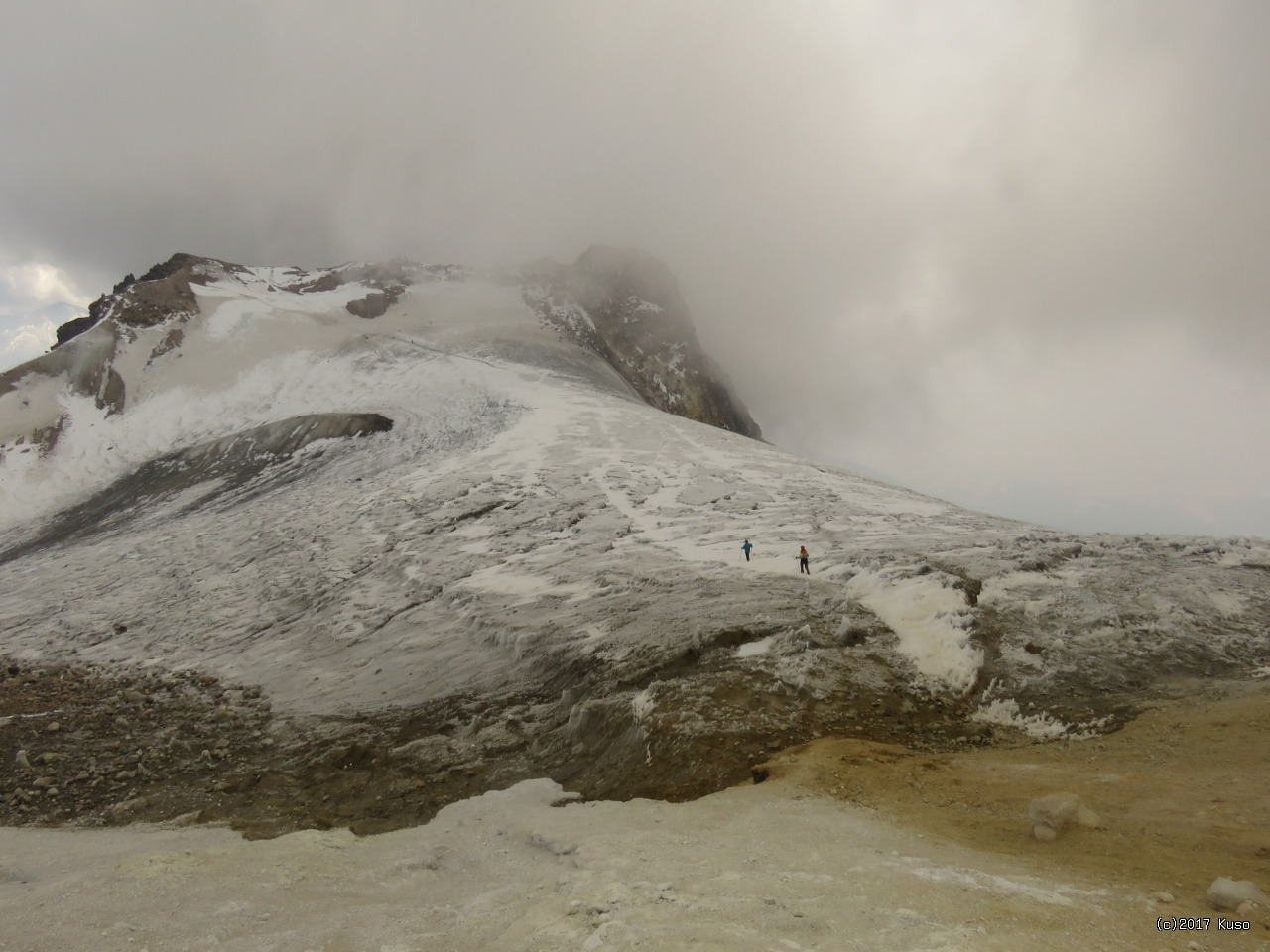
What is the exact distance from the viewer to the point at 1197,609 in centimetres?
1364

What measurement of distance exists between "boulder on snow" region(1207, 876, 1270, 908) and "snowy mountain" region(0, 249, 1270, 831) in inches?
209

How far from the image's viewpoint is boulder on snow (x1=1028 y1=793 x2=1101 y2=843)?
703 cm

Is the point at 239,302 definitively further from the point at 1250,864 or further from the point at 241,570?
the point at 1250,864

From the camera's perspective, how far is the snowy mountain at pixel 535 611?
11406 mm

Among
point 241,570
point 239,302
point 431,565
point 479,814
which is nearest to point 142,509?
point 241,570

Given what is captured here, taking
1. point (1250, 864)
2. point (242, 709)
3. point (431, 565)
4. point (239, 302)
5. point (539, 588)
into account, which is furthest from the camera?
point (239, 302)

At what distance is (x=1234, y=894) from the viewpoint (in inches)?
206

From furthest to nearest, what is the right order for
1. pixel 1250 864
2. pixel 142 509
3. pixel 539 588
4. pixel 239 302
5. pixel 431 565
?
pixel 239 302
pixel 142 509
pixel 431 565
pixel 539 588
pixel 1250 864

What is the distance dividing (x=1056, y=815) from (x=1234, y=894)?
1.88m

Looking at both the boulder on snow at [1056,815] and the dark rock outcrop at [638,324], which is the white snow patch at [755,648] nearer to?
the boulder on snow at [1056,815]

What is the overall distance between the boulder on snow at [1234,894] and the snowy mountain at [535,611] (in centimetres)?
530

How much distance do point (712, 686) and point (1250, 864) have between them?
720 cm

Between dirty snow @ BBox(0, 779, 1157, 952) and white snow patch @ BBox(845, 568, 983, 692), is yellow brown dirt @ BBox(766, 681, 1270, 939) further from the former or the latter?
white snow patch @ BBox(845, 568, 983, 692)

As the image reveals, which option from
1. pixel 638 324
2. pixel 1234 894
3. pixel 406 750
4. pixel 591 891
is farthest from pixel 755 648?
pixel 638 324
